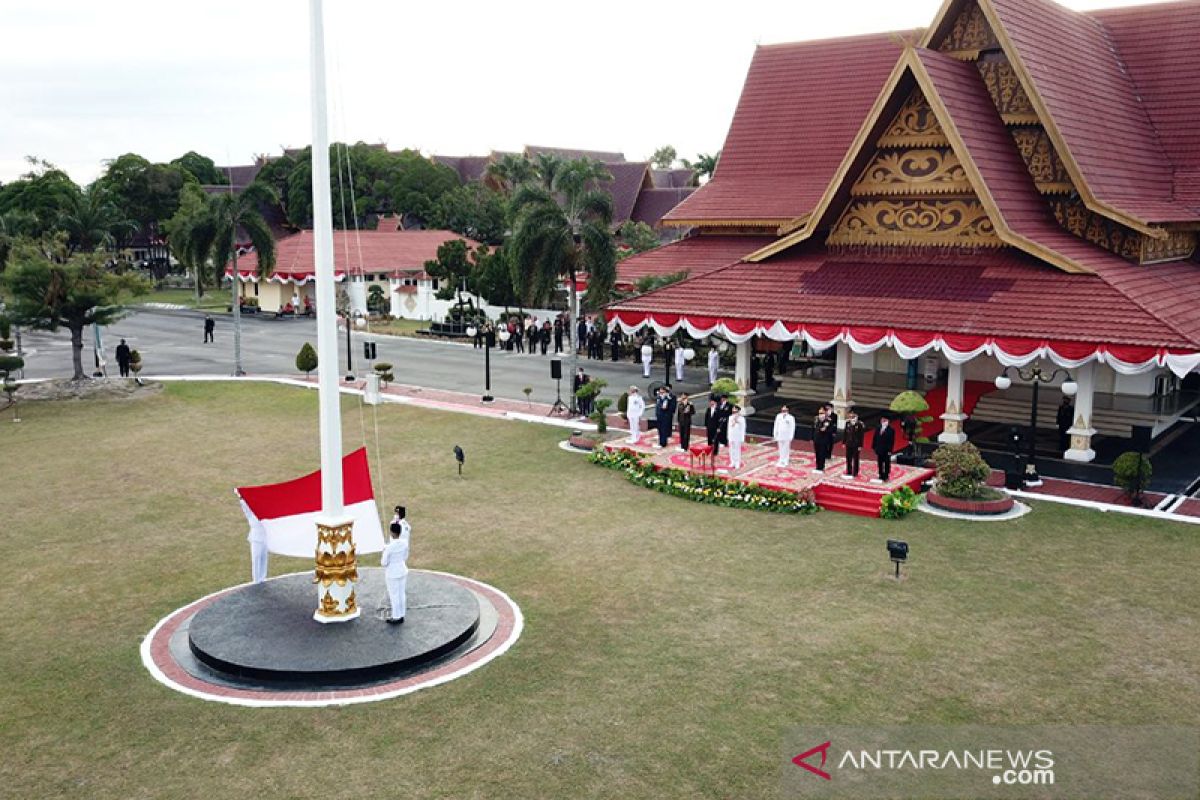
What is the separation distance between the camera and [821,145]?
33.4m

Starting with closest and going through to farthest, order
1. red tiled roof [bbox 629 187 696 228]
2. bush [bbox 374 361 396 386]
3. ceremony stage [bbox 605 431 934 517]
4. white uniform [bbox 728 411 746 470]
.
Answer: ceremony stage [bbox 605 431 934 517] → white uniform [bbox 728 411 746 470] → bush [bbox 374 361 396 386] → red tiled roof [bbox 629 187 696 228]

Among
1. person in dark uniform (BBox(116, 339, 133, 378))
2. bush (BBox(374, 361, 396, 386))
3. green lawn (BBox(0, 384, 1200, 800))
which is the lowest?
green lawn (BBox(0, 384, 1200, 800))

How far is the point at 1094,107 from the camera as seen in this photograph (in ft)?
86.7

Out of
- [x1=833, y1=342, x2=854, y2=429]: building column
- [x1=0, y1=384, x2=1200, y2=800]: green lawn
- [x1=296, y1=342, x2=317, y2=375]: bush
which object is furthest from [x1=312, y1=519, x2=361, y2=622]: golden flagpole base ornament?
[x1=296, y1=342, x2=317, y2=375]: bush

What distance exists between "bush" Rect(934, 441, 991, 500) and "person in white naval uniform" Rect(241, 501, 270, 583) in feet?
39.4

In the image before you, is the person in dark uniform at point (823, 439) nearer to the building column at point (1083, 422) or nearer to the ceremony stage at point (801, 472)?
the ceremony stage at point (801, 472)

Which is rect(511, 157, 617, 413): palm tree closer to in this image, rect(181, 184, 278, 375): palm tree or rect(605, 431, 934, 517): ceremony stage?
rect(605, 431, 934, 517): ceremony stage

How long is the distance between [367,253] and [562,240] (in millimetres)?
35031

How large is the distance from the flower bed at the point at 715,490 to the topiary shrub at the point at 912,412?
2.88 metres

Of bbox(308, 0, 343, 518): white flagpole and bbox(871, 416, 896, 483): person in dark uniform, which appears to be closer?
bbox(308, 0, 343, 518): white flagpole

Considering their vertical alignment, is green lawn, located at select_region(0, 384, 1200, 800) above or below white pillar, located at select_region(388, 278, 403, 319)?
below

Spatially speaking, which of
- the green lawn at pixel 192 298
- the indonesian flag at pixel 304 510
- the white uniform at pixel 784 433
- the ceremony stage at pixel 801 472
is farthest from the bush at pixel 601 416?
the green lawn at pixel 192 298

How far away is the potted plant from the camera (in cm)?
1891

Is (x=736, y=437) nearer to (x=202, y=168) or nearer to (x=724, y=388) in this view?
(x=724, y=388)
